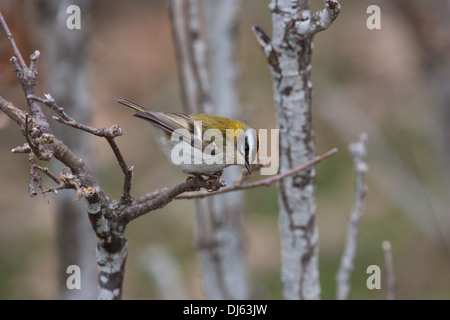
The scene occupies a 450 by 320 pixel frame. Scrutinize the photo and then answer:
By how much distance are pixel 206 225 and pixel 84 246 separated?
A: 903 mm

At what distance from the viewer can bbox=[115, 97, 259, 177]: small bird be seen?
257 cm

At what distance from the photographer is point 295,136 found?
8.49 ft

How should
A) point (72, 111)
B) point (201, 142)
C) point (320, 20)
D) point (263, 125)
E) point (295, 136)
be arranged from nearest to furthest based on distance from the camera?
point (320, 20) < point (295, 136) < point (201, 142) < point (72, 111) < point (263, 125)

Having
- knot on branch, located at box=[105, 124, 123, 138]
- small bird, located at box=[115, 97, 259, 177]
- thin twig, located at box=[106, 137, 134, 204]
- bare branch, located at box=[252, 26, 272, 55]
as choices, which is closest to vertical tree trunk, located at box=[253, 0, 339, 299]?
bare branch, located at box=[252, 26, 272, 55]

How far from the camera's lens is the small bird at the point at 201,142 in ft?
8.44

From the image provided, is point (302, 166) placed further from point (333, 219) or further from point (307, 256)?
point (333, 219)

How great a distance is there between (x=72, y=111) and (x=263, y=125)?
5.36 metres

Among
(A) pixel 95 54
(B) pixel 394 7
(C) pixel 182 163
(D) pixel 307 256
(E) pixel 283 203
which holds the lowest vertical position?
(D) pixel 307 256

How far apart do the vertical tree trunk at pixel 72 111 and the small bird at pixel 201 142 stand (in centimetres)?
100

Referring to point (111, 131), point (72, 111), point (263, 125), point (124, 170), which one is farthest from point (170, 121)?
point (263, 125)

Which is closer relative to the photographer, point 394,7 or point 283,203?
point 283,203

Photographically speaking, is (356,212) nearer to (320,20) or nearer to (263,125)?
(320,20)

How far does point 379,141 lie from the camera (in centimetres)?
592

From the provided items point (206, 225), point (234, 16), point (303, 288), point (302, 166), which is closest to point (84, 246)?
point (206, 225)
